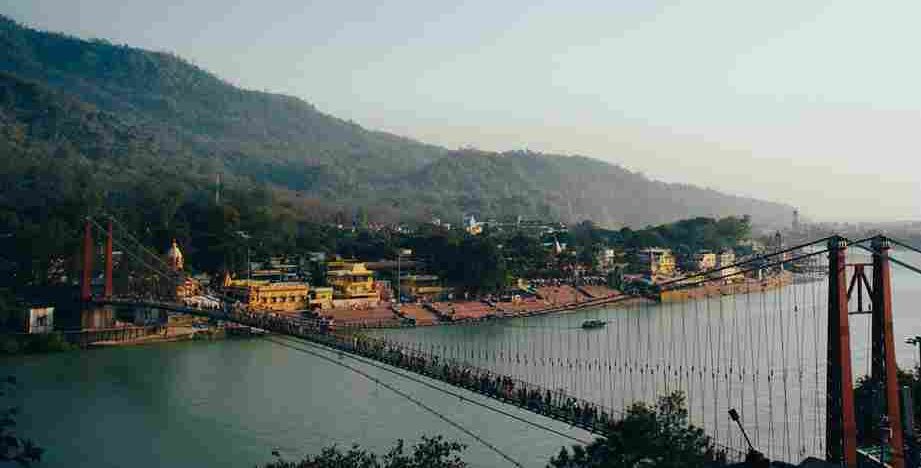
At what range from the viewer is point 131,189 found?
38688 mm

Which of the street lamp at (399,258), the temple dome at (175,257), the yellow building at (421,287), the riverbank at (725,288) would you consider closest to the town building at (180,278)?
the temple dome at (175,257)

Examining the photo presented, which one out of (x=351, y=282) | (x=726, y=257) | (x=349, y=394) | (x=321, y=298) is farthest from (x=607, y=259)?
(x=349, y=394)

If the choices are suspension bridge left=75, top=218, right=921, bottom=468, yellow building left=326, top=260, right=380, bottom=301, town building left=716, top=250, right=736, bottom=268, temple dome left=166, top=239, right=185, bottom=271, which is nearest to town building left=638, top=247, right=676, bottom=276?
town building left=716, top=250, right=736, bottom=268

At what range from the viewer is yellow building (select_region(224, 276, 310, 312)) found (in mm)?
24062

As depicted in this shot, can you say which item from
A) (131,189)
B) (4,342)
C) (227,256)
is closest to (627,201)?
(131,189)

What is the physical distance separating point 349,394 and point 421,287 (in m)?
13.9

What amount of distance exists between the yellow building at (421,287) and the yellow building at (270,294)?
11.5 feet

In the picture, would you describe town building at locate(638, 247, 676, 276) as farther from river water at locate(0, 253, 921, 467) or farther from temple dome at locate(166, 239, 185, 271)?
temple dome at locate(166, 239, 185, 271)

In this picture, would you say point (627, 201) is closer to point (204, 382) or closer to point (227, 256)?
point (227, 256)

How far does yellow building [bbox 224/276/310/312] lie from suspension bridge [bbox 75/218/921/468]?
130 cm

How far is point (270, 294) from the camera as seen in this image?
79.8 ft

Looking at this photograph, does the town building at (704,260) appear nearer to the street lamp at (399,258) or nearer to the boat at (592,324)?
the street lamp at (399,258)

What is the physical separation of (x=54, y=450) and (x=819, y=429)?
28.0 feet

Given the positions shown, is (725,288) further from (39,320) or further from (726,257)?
(39,320)
